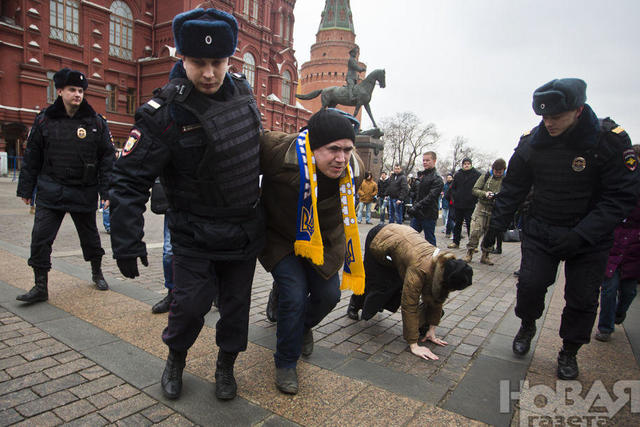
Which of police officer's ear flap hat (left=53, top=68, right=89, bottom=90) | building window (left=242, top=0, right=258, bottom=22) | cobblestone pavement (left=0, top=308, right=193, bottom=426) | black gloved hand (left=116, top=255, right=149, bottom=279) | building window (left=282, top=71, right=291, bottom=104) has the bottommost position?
cobblestone pavement (left=0, top=308, right=193, bottom=426)

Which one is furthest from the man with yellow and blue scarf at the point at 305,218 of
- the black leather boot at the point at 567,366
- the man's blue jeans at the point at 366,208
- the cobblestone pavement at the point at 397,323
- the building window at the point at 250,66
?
the building window at the point at 250,66

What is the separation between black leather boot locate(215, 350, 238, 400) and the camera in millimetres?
2477

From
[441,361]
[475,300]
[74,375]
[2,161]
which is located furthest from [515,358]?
[2,161]

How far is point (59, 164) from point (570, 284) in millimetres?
4773

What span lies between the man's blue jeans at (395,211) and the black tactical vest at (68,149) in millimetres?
8700

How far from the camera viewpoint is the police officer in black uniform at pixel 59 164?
160 inches

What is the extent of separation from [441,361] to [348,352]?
0.74m

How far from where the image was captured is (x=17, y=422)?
6.97ft

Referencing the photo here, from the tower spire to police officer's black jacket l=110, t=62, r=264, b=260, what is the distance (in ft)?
221

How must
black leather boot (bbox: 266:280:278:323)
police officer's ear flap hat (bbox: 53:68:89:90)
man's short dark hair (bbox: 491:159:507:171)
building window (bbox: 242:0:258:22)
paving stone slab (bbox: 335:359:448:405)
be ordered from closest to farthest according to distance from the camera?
paving stone slab (bbox: 335:359:448:405)
black leather boot (bbox: 266:280:278:323)
police officer's ear flap hat (bbox: 53:68:89:90)
man's short dark hair (bbox: 491:159:507:171)
building window (bbox: 242:0:258:22)

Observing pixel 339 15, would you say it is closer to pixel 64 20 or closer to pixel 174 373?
pixel 64 20

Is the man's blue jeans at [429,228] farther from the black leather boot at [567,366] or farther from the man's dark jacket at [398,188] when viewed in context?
the black leather boot at [567,366]

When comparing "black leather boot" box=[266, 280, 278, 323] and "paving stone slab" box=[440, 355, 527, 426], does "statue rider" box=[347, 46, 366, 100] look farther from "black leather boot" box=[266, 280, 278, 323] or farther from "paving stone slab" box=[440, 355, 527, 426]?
"paving stone slab" box=[440, 355, 527, 426]

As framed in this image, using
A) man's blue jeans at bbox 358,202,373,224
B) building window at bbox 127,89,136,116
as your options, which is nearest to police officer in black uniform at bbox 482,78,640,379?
man's blue jeans at bbox 358,202,373,224
